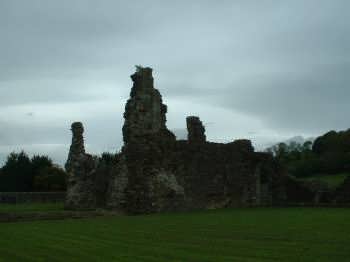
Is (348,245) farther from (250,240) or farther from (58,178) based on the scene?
(58,178)

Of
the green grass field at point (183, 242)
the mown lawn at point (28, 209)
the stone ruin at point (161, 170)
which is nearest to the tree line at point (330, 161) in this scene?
the stone ruin at point (161, 170)

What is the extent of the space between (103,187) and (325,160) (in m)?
29.5

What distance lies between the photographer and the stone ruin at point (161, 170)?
2183cm

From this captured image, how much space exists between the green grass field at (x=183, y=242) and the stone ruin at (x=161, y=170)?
7.37 metres

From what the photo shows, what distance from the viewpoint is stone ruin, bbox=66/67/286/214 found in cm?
2183

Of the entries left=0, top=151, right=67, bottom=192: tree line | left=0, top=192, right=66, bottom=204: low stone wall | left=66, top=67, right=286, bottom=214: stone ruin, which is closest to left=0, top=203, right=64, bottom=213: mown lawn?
left=66, top=67, right=286, bottom=214: stone ruin

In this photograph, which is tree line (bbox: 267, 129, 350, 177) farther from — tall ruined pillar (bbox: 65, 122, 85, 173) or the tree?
tall ruined pillar (bbox: 65, 122, 85, 173)

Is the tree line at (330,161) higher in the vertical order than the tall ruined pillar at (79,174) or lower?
higher

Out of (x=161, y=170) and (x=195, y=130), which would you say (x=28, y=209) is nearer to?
(x=161, y=170)

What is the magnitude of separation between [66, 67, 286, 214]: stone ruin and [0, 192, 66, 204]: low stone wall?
7.37 meters

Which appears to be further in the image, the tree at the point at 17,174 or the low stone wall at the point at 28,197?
the tree at the point at 17,174

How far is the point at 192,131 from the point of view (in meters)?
26.0

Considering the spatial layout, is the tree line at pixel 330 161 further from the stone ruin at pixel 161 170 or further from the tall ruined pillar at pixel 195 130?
the tall ruined pillar at pixel 195 130

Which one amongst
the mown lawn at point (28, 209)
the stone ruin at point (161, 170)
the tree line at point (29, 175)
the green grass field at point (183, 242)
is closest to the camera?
the green grass field at point (183, 242)
